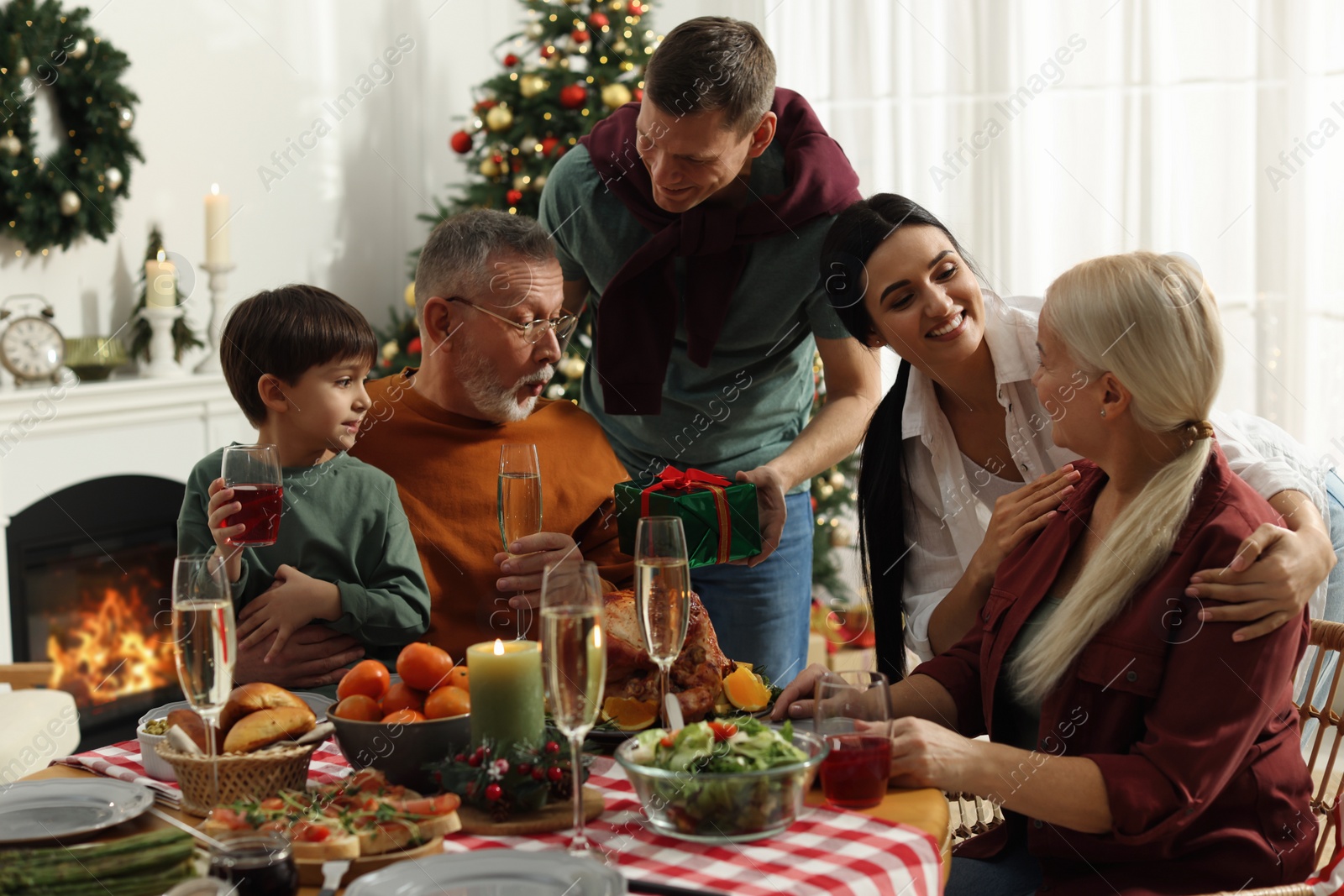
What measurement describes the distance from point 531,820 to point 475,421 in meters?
1.19

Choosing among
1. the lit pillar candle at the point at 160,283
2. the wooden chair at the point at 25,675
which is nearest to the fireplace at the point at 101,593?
the lit pillar candle at the point at 160,283

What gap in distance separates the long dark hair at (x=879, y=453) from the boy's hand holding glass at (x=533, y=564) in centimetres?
56

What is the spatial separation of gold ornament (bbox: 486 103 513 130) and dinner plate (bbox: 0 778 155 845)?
140 inches

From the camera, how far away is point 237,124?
15.4 feet

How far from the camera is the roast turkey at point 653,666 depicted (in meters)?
1.52

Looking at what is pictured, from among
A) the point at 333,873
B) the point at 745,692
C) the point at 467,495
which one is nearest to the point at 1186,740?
the point at 745,692

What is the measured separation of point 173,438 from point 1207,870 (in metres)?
3.80

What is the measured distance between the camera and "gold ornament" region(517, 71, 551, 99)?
450 cm

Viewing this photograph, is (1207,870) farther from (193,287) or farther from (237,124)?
(237,124)

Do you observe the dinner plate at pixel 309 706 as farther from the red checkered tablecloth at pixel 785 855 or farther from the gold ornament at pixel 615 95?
the gold ornament at pixel 615 95

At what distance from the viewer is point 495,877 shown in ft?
3.58

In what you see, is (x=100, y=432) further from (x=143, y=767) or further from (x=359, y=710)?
(x=359, y=710)

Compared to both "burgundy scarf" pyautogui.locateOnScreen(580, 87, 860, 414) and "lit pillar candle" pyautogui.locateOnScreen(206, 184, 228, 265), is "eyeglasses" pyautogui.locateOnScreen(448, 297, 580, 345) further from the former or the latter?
"lit pillar candle" pyautogui.locateOnScreen(206, 184, 228, 265)

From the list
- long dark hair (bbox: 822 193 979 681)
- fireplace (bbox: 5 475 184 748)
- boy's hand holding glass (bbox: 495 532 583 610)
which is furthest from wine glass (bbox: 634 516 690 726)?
fireplace (bbox: 5 475 184 748)
